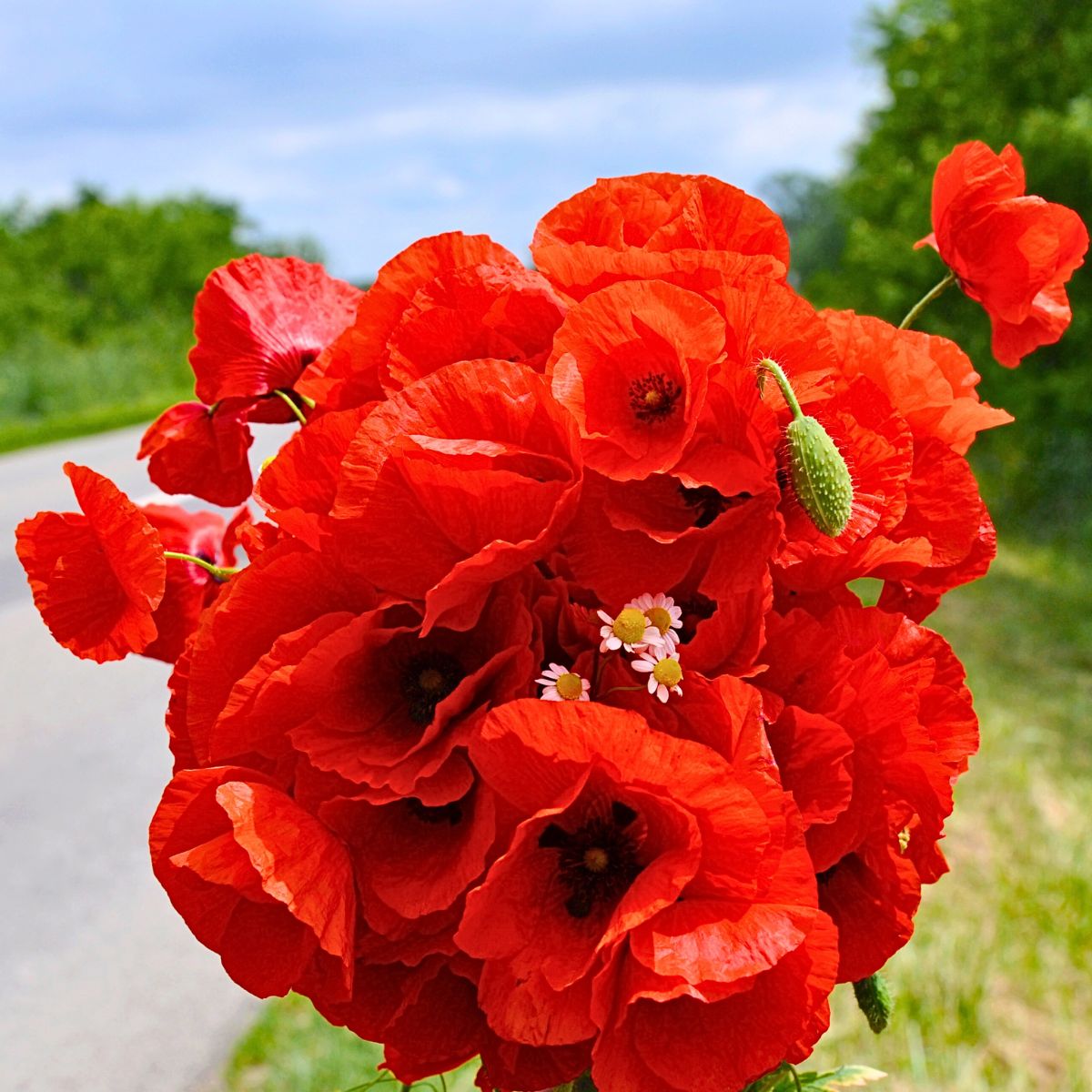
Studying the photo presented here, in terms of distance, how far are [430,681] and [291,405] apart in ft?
1.05

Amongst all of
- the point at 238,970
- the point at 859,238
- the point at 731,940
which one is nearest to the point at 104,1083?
the point at 238,970

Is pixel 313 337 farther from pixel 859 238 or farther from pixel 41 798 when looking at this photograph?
pixel 859 238

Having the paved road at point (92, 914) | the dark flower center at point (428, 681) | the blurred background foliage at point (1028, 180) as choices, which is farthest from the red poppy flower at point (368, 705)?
the blurred background foliage at point (1028, 180)

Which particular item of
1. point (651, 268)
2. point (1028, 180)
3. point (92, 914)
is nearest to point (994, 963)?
point (92, 914)

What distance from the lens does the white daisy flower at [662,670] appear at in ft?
2.57

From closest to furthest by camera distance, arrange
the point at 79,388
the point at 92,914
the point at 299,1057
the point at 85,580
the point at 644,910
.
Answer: the point at 644,910 → the point at 85,580 → the point at 299,1057 → the point at 92,914 → the point at 79,388

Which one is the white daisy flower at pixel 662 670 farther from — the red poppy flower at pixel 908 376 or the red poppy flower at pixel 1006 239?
the red poppy flower at pixel 1006 239

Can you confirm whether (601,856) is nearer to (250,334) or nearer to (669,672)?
(669,672)

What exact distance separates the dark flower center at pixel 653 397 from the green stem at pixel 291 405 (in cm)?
33

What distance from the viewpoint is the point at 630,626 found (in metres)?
0.79

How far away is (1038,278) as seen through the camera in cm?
106

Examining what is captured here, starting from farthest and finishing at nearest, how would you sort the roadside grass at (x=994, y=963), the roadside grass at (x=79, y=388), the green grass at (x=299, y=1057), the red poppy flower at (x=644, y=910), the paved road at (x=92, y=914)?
1. the roadside grass at (x=79, y=388)
2. the paved road at (x=92, y=914)
3. the roadside grass at (x=994, y=963)
4. the green grass at (x=299, y=1057)
5. the red poppy flower at (x=644, y=910)

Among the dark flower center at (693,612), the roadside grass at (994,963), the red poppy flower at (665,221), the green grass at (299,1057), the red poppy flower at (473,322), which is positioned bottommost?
the roadside grass at (994,963)

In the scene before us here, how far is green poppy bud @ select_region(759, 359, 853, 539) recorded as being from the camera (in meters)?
0.78
